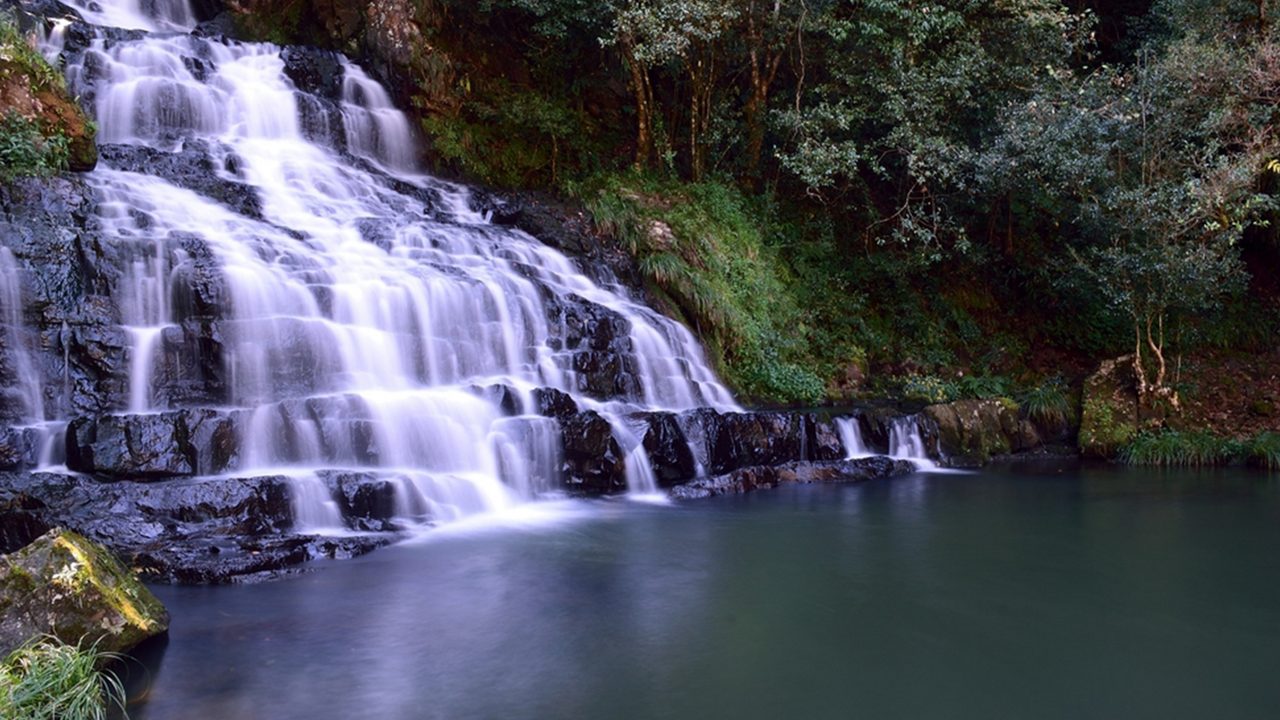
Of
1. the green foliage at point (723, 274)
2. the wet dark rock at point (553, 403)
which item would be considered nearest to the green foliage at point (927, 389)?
the green foliage at point (723, 274)

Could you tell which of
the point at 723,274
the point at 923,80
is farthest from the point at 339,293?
the point at 923,80

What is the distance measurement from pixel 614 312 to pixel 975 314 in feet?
27.4

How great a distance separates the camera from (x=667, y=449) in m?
11.1

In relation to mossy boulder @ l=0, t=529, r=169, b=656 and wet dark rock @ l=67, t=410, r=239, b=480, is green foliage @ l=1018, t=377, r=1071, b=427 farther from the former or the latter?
mossy boulder @ l=0, t=529, r=169, b=656

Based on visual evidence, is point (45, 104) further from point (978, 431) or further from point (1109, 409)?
point (1109, 409)

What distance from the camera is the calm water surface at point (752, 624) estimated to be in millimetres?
5148

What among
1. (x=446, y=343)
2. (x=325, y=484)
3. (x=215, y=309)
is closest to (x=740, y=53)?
(x=446, y=343)

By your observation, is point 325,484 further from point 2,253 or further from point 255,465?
point 2,253

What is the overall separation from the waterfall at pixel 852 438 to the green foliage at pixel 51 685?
31.8 feet

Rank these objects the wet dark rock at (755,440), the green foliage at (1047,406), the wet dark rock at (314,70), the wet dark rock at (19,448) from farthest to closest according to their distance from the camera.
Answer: the wet dark rock at (314,70)
the green foliage at (1047,406)
the wet dark rock at (755,440)
the wet dark rock at (19,448)

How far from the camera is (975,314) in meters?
17.9

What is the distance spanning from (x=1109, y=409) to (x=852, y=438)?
4.55m

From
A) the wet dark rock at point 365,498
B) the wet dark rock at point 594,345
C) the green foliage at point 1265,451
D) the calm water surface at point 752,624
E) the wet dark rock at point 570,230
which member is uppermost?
the wet dark rock at point 570,230

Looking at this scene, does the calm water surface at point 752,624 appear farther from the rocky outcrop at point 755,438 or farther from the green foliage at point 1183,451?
the green foliage at point 1183,451
